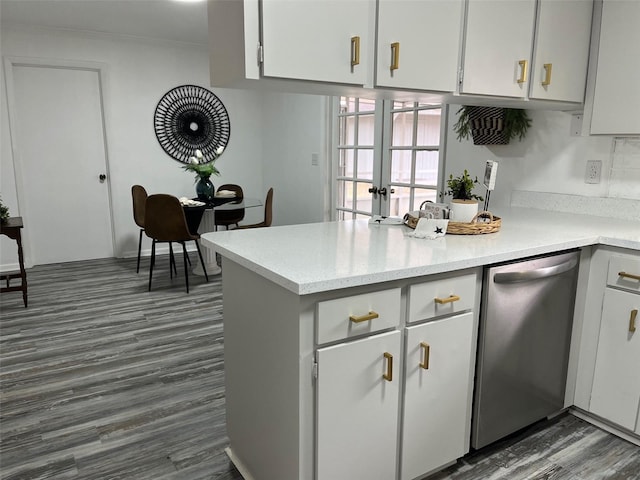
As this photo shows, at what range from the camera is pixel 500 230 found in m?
2.12

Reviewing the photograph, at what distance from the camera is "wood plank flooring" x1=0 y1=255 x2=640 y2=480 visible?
1.88 m

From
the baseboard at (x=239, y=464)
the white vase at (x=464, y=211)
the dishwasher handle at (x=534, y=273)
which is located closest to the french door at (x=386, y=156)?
the white vase at (x=464, y=211)

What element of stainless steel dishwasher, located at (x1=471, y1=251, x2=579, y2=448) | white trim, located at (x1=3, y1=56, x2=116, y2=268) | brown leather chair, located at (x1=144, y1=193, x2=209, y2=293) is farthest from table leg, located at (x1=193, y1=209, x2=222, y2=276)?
stainless steel dishwasher, located at (x1=471, y1=251, x2=579, y2=448)

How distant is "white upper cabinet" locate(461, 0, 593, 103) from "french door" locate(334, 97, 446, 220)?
107 cm

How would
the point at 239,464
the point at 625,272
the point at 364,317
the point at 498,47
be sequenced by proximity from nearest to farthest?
the point at 364,317 → the point at 239,464 → the point at 625,272 → the point at 498,47

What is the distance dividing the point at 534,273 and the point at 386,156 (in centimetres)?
235

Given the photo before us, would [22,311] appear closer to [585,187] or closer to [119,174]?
[119,174]

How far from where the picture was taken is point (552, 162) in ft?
8.98

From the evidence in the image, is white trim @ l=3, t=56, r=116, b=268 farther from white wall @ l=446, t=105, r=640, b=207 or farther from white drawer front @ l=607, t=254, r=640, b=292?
white drawer front @ l=607, t=254, r=640, b=292

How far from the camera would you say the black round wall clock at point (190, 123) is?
215 inches

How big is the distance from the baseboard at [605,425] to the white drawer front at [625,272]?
637mm

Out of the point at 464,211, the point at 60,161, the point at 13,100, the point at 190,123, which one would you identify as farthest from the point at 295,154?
the point at 464,211

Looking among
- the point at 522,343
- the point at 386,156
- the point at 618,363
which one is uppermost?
the point at 386,156

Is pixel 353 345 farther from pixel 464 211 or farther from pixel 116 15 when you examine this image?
pixel 116 15
